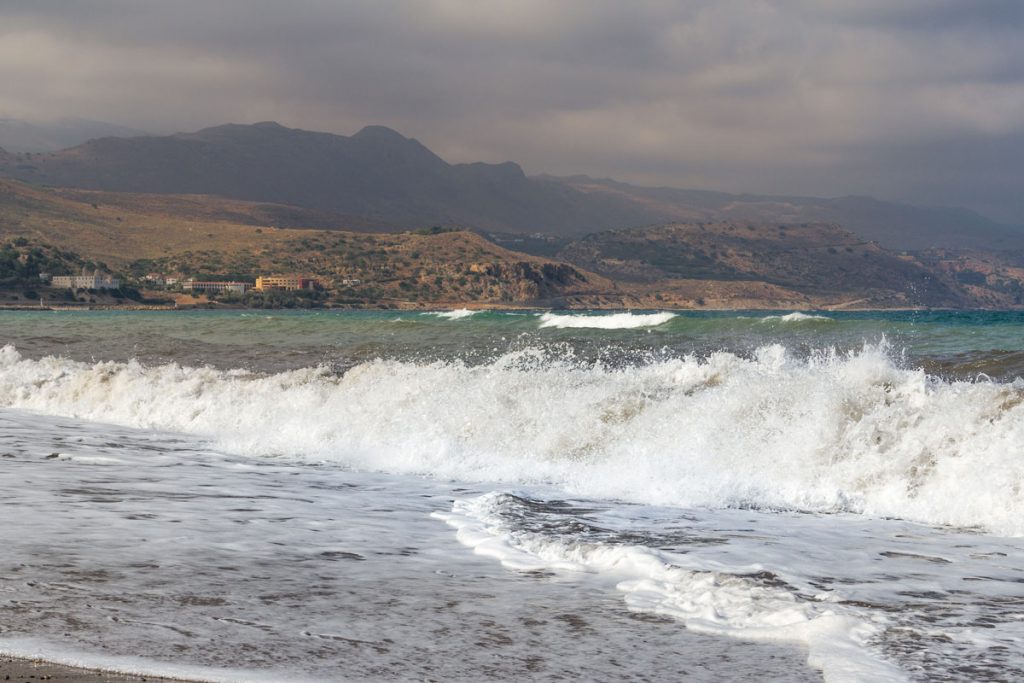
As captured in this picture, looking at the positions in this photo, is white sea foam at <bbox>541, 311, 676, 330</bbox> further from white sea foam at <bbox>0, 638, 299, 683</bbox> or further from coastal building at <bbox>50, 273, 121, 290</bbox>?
coastal building at <bbox>50, 273, 121, 290</bbox>

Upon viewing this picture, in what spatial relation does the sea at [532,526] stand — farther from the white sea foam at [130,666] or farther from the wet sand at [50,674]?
the wet sand at [50,674]

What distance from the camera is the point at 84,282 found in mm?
143750

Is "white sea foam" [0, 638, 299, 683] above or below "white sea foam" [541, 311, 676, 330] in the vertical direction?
below

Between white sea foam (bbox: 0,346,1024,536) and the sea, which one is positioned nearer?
the sea

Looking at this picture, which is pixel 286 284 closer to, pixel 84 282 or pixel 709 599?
pixel 84 282

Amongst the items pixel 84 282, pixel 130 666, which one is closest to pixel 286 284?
pixel 84 282

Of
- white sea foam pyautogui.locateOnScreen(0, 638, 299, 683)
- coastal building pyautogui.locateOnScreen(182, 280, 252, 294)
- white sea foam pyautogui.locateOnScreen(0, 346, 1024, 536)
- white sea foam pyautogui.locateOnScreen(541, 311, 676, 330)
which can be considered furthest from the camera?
coastal building pyautogui.locateOnScreen(182, 280, 252, 294)

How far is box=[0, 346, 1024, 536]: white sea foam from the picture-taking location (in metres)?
14.2

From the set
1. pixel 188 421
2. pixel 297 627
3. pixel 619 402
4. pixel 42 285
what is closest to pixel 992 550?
pixel 297 627

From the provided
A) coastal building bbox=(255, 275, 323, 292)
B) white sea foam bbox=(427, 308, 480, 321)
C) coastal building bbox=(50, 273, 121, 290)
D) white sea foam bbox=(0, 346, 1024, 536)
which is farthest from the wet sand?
coastal building bbox=(255, 275, 323, 292)

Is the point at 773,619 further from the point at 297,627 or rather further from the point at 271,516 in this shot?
the point at 271,516

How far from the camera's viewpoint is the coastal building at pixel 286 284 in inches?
6171

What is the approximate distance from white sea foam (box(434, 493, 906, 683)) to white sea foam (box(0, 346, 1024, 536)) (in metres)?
3.94

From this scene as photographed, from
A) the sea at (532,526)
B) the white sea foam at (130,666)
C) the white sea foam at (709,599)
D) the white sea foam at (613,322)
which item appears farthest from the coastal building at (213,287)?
→ the white sea foam at (130,666)
